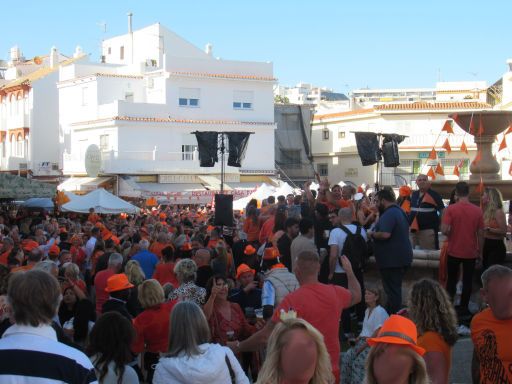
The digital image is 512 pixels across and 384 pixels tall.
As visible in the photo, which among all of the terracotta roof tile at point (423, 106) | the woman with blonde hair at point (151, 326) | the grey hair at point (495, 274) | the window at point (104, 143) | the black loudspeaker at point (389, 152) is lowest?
the woman with blonde hair at point (151, 326)

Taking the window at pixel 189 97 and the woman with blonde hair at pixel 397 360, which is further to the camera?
the window at pixel 189 97

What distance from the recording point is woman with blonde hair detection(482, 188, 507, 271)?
9094 millimetres

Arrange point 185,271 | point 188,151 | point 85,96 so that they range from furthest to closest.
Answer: point 85,96
point 188,151
point 185,271

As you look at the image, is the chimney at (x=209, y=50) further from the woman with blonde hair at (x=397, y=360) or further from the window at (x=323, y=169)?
the woman with blonde hair at (x=397, y=360)

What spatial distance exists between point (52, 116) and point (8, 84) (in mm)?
7099

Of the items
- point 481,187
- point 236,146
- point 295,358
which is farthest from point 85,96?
point 295,358

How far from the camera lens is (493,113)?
39.5 ft

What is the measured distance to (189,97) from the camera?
47188 millimetres

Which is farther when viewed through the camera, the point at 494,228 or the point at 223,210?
the point at 223,210

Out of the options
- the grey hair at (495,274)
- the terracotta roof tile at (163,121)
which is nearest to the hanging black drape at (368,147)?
the grey hair at (495,274)

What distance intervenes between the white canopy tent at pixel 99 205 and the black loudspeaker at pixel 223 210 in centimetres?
852

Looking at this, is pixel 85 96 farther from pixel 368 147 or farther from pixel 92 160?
pixel 368 147

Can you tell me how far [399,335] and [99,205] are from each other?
20.4 m

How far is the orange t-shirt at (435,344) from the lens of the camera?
4625 millimetres
